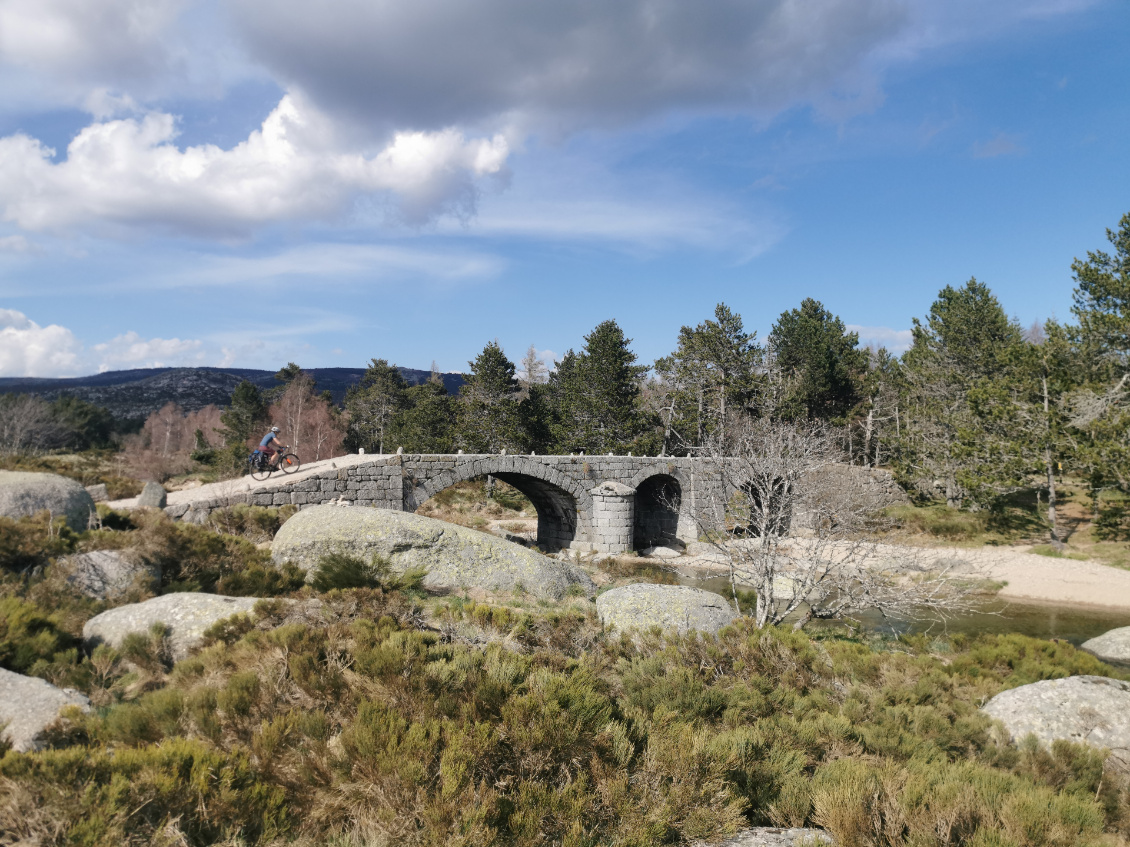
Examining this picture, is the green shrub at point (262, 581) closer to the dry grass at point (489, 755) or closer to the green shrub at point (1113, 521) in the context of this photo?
the dry grass at point (489, 755)

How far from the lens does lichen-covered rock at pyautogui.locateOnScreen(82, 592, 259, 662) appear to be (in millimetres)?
6246

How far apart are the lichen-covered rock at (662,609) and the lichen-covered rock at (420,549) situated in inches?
101

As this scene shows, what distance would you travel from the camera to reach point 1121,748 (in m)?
5.99

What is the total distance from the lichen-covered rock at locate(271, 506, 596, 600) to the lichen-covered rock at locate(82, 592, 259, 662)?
3.86 meters

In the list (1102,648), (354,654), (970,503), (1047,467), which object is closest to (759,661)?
(354,654)

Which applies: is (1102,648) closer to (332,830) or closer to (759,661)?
(759,661)

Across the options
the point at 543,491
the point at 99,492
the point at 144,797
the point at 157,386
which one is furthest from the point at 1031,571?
the point at 157,386

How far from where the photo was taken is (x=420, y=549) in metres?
11.7

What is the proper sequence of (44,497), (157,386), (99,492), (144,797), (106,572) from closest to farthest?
(144,797) → (106,572) → (44,497) → (99,492) → (157,386)

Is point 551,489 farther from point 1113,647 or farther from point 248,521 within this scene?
point 1113,647

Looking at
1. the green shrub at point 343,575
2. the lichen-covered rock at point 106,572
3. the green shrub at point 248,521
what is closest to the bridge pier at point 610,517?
the green shrub at point 248,521

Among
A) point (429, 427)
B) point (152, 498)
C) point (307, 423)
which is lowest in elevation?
point (152, 498)

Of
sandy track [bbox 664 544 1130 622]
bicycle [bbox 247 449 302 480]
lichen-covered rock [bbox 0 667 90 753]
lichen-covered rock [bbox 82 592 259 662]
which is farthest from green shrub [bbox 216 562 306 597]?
sandy track [bbox 664 544 1130 622]

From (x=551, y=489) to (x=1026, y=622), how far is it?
52.2 ft
